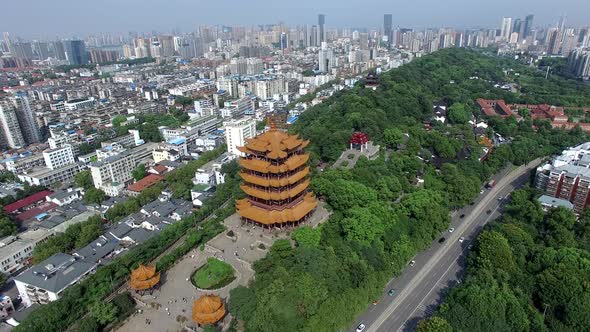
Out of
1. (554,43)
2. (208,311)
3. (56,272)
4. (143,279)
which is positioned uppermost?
(554,43)

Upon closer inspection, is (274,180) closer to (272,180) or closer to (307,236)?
(272,180)

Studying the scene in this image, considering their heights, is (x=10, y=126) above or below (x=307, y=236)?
below

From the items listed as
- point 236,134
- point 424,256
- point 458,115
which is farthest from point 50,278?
point 458,115

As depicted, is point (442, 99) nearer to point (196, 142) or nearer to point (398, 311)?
point (196, 142)

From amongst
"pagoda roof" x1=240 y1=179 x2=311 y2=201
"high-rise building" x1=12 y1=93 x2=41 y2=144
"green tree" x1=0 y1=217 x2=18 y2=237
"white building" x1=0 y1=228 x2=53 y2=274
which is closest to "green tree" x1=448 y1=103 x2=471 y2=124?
"pagoda roof" x1=240 y1=179 x2=311 y2=201

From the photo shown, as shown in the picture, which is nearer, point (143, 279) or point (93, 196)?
point (143, 279)

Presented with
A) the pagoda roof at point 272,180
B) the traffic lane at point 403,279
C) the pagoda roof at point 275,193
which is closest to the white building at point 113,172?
the pagoda roof at point 275,193
